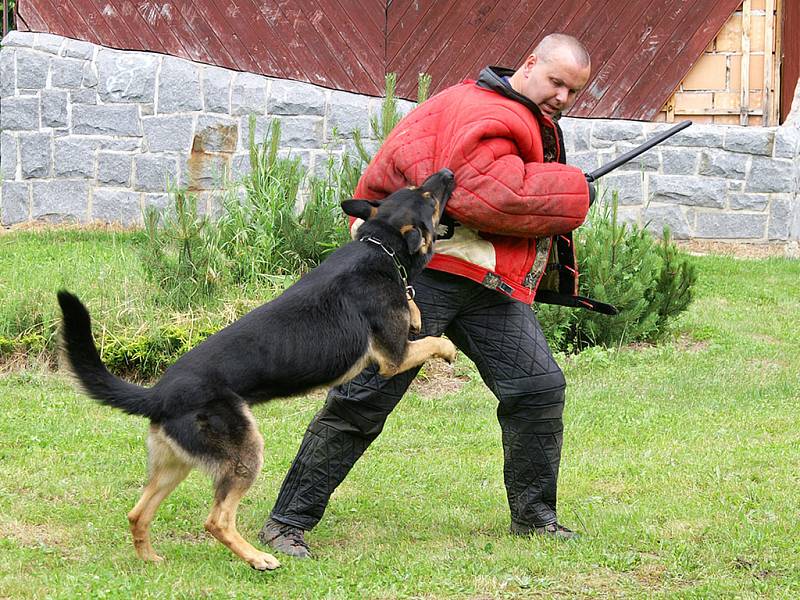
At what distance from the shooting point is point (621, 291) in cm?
874

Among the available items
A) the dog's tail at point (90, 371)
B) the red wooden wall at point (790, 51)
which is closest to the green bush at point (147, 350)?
the dog's tail at point (90, 371)

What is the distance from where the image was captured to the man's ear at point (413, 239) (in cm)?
455

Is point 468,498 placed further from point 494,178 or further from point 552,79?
point 552,79

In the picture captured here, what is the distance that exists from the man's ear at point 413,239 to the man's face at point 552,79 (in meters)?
0.79

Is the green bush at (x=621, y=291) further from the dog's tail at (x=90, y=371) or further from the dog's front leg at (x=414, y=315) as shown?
the dog's tail at (x=90, y=371)

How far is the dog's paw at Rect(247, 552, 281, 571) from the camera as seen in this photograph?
4438 millimetres

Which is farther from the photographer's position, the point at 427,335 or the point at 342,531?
the point at 342,531

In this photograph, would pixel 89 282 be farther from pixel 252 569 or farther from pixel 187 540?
pixel 252 569

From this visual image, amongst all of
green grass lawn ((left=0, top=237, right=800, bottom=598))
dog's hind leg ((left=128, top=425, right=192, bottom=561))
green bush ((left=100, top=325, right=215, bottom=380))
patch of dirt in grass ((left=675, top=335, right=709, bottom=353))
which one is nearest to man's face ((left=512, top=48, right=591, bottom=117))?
green grass lawn ((left=0, top=237, right=800, bottom=598))

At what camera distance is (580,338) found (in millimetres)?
8898

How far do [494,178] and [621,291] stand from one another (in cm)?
457

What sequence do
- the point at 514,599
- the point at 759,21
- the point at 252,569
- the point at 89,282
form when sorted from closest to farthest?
the point at 514,599 → the point at 252,569 → the point at 89,282 → the point at 759,21

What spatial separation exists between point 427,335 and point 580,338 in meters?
4.30

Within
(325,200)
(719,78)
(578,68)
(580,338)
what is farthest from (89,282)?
(719,78)
